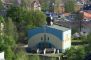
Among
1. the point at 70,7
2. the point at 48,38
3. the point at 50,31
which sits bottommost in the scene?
the point at 70,7

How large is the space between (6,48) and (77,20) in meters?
6.76

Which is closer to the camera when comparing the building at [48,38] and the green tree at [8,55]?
the green tree at [8,55]

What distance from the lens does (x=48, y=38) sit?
963 cm

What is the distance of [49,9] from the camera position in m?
16.8

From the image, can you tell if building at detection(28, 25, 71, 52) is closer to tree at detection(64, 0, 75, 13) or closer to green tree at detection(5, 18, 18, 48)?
green tree at detection(5, 18, 18, 48)

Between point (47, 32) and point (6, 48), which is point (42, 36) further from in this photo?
point (6, 48)

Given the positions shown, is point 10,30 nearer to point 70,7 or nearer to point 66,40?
point 66,40

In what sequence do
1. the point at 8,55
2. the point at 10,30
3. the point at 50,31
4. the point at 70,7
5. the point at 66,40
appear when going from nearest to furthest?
the point at 8,55 < the point at 50,31 < the point at 66,40 < the point at 10,30 < the point at 70,7

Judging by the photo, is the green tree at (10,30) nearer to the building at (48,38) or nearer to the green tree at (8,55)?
the building at (48,38)

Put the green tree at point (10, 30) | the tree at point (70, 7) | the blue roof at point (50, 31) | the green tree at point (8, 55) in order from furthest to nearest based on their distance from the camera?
the tree at point (70, 7), the green tree at point (10, 30), the blue roof at point (50, 31), the green tree at point (8, 55)

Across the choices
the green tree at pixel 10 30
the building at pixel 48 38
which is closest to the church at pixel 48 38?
the building at pixel 48 38

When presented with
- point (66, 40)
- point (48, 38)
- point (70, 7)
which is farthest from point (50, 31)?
point (70, 7)

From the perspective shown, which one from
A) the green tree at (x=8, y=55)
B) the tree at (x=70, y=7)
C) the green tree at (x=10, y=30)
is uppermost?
the green tree at (x=8, y=55)

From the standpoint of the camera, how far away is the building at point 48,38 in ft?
31.2
